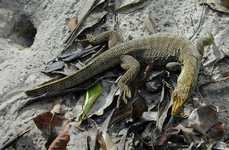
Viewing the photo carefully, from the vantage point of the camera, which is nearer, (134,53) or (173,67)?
(173,67)

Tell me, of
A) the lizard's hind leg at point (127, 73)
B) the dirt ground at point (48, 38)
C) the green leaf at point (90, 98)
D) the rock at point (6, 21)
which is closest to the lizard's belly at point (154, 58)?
the lizard's hind leg at point (127, 73)

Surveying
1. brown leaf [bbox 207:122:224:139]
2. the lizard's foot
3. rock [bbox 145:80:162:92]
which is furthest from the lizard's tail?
brown leaf [bbox 207:122:224:139]

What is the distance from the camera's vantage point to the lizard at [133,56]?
4444 mm

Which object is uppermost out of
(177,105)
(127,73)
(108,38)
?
(108,38)

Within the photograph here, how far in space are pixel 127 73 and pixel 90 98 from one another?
449 mm

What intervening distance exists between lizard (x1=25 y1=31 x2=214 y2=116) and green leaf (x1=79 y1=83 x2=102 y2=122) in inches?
6.2

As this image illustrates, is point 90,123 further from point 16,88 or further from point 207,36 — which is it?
point 207,36

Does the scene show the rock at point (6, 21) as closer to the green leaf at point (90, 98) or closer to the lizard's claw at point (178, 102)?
the green leaf at point (90, 98)

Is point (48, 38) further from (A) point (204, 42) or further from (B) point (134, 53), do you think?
(A) point (204, 42)

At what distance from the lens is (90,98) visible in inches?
173

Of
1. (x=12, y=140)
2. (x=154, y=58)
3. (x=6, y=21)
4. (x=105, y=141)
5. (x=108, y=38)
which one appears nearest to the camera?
(x=105, y=141)

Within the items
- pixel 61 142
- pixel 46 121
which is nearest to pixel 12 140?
pixel 46 121

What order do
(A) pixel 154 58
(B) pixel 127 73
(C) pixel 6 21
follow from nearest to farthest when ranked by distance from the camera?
(B) pixel 127 73, (A) pixel 154 58, (C) pixel 6 21

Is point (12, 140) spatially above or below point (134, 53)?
below
